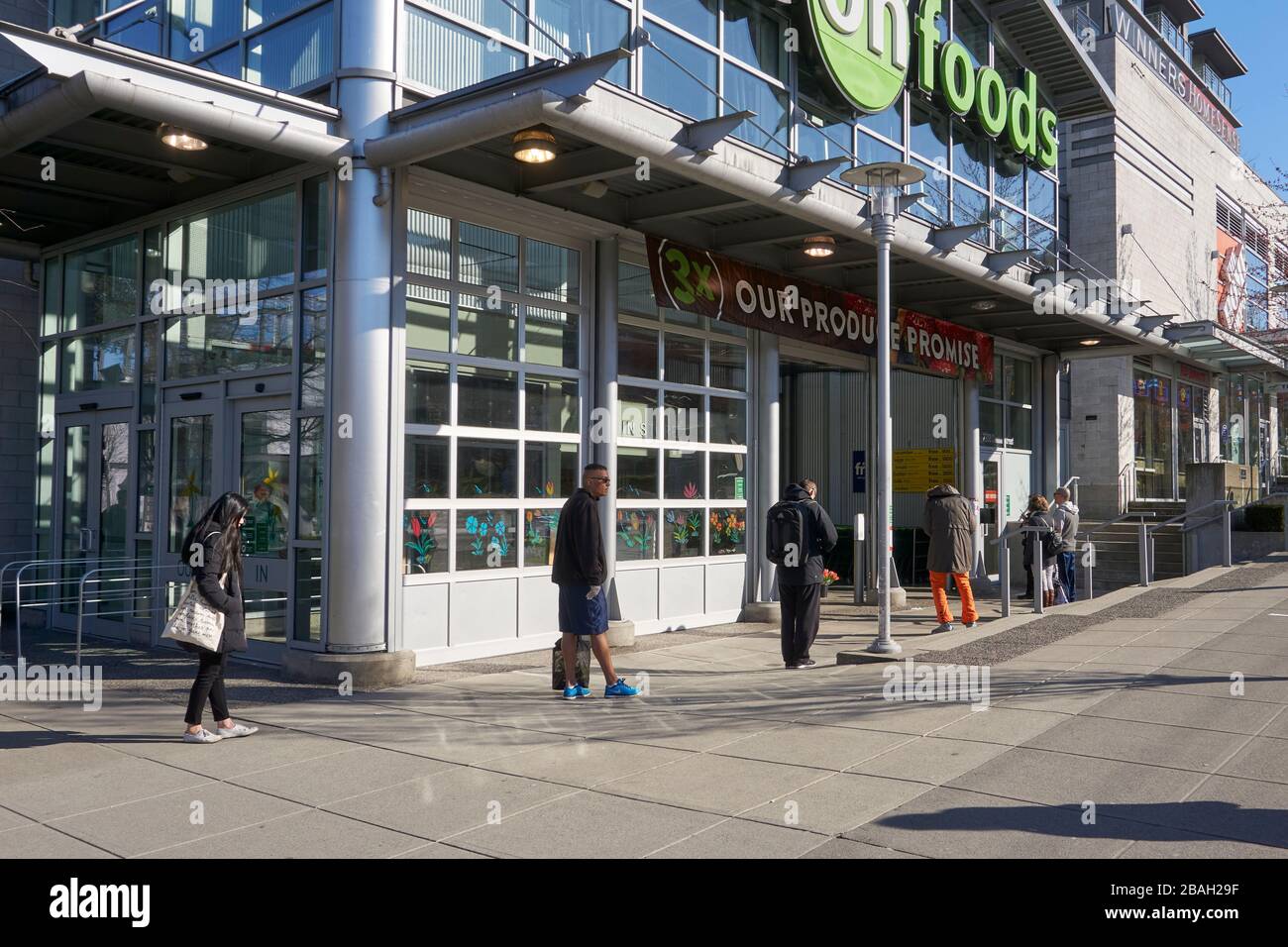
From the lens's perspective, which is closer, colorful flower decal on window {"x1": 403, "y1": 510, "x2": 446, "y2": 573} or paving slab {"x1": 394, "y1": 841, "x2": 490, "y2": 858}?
paving slab {"x1": 394, "y1": 841, "x2": 490, "y2": 858}

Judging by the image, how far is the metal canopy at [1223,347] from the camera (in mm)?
19797

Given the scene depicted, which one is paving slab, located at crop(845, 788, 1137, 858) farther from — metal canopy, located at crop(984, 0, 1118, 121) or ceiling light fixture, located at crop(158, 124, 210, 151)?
metal canopy, located at crop(984, 0, 1118, 121)

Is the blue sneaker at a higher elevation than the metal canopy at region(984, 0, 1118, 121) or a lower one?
lower

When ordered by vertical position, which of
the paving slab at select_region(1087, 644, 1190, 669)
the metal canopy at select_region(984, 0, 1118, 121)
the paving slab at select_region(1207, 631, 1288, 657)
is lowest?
the paving slab at select_region(1087, 644, 1190, 669)

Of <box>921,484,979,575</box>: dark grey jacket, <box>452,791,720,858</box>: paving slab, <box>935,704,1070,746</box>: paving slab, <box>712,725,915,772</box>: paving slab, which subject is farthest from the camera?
<box>921,484,979,575</box>: dark grey jacket

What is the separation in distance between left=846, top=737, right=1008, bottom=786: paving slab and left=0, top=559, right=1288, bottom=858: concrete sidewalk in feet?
0.09

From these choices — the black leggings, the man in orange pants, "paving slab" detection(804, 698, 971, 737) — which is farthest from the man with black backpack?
the black leggings

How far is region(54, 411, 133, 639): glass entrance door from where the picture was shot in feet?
38.6

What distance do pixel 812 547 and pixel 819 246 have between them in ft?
13.6

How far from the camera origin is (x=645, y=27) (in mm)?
11133

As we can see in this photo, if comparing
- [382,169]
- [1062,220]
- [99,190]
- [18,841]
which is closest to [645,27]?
[382,169]

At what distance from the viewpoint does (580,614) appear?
28.1 feet

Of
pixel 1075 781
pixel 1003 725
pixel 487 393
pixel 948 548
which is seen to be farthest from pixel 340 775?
pixel 948 548

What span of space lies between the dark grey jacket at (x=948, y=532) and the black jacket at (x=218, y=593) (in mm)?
7737
